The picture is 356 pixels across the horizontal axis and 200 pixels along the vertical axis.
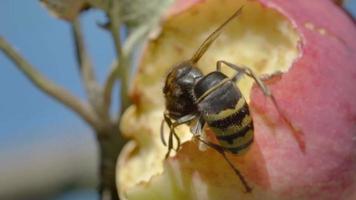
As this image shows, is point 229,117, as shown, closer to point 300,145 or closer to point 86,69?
point 300,145

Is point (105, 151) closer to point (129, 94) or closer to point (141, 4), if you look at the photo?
point (129, 94)

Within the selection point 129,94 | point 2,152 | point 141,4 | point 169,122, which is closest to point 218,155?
point 169,122

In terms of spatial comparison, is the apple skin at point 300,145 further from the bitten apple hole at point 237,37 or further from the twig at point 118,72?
the twig at point 118,72

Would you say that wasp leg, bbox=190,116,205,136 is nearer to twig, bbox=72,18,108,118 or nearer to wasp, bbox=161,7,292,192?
wasp, bbox=161,7,292,192

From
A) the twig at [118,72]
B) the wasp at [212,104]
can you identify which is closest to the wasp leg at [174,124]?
the wasp at [212,104]

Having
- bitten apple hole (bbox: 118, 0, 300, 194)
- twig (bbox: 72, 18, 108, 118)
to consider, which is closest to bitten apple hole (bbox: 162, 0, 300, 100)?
bitten apple hole (bbox: 118, 0, 300, 194)

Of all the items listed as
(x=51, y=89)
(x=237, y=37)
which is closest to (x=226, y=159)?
(x=237, y=37)
